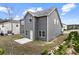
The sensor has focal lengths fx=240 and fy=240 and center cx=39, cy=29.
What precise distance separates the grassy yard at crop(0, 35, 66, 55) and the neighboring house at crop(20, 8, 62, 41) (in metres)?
0.06

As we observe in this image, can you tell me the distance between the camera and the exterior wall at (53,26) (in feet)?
9.25

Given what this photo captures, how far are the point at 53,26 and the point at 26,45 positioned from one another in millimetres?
392

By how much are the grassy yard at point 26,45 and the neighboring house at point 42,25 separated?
6 centimetres

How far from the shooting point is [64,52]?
2.80 meters

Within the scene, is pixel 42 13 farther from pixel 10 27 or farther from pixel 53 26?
pixel 10 27

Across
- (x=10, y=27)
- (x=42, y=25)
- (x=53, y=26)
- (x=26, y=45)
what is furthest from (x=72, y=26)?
(x=10, y=27)

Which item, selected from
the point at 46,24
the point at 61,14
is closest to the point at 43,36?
the point at 46,24

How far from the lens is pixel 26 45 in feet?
9.37

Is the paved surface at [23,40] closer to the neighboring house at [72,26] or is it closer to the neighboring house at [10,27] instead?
the neighboring house at [10,27]

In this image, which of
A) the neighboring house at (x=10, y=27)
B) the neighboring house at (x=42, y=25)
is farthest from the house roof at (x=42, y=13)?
the neighboring house at (x=10, y=27)

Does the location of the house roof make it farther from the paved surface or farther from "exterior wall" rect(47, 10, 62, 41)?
the paved surface

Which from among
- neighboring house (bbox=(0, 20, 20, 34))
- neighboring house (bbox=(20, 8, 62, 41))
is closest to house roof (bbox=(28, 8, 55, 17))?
neighboring house (bbox=(20, 8, 62, 41))

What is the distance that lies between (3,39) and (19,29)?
22cm

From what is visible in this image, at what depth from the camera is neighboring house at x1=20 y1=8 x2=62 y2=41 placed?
2820mm
